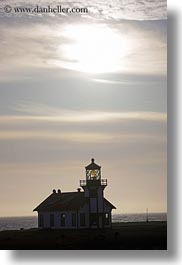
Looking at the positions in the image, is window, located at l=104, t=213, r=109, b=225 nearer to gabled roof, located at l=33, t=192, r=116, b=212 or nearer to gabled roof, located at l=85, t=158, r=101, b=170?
gabled roof, located at l=33, t=192, r=116, b=212

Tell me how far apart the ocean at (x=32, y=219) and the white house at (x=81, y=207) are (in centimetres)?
4

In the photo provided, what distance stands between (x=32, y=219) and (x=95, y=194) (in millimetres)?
294

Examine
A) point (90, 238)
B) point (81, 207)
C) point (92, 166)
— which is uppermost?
point (92, 166)

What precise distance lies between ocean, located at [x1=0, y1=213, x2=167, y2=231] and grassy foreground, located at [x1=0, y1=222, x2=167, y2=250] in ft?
0.06

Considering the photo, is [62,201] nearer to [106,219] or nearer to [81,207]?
[81,207]

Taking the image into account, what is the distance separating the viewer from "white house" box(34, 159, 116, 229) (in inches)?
134

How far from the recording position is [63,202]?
135 inches

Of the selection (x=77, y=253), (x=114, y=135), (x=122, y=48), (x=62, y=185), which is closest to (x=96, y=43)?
(x=122, y=48)

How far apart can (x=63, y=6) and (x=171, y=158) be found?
0.81 metres

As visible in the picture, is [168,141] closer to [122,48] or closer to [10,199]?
[122,48]

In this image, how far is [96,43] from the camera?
343 cm

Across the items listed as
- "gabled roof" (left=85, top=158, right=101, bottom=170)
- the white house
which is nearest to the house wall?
the white house

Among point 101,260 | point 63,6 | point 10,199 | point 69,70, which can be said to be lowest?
point 101,260

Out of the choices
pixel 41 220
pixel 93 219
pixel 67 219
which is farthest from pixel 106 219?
pixel 41 220
